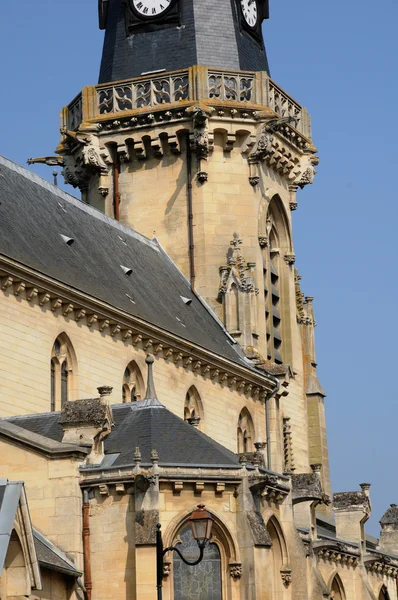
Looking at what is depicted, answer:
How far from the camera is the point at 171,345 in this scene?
139 ft

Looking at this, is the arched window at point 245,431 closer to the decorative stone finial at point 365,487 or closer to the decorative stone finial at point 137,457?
the decorative stone finial at point 365,487

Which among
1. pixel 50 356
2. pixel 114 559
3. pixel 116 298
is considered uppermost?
pixel 116 298

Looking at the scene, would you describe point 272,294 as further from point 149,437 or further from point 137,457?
point 137,457

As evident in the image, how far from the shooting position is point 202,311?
48250mm

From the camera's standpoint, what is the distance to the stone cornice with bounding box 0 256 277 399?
3634 centimetres

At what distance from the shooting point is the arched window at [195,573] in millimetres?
31625

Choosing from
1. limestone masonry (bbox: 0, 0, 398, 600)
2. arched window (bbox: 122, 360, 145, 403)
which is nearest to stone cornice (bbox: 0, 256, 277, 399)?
limestone masonry (bbox: 0, 0, 398, 600)

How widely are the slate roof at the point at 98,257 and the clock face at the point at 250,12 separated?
833 cm

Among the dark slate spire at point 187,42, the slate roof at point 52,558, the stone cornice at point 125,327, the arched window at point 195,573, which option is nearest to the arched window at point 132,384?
the stone cornice at point 125,327

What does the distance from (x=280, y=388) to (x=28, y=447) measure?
17.5m

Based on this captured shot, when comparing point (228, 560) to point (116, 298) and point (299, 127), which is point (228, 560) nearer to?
point (116, 298)

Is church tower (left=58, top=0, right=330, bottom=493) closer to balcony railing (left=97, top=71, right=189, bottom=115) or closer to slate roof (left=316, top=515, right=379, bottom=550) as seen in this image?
balcony railing (left=97, top=71, right=189, bottom=115)

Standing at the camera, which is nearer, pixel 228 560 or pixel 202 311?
pixel 228 560

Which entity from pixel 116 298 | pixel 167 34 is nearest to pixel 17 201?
pixel 116 298
